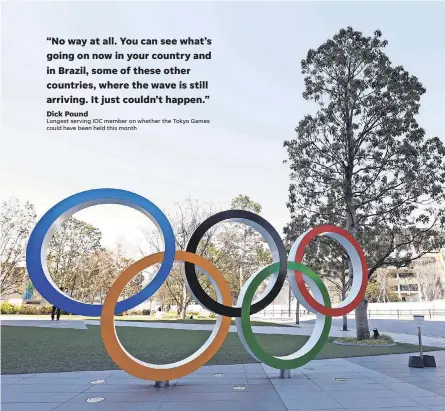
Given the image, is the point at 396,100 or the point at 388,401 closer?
the point at 388,401

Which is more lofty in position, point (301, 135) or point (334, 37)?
point (334, 37)

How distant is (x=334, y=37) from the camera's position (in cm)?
1717

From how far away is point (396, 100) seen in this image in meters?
16.3

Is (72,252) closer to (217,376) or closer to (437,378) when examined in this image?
(217,376)

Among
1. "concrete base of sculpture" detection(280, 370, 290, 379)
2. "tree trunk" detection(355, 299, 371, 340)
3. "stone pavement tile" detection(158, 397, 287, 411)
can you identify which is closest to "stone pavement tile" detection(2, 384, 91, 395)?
"stone pavement tile" detection(158, 397, 287, 411)

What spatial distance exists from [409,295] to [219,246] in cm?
5225

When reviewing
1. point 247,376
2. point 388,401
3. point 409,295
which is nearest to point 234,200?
point 247,376

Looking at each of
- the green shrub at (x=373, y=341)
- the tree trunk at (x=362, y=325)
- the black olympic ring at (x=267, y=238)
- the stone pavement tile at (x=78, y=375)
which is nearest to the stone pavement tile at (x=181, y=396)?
the black olympic ring at (x=267, y=238)

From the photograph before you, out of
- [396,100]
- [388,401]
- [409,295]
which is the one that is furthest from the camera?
[409,295]

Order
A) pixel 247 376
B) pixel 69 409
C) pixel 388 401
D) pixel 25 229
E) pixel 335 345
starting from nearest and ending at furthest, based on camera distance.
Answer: pixel 69 409 → pixel 388 401 → pixel 247 376 → pixel 335 345 → pixel 25 229

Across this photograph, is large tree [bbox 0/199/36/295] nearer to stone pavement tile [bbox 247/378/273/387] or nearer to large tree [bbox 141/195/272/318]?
large tree [bbox 141/195/272/318]

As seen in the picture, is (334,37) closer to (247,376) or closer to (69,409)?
(247,376)

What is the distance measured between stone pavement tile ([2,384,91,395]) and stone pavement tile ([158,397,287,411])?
2068mm

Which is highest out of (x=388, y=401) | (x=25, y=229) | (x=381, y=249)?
(x=25, y=229)
